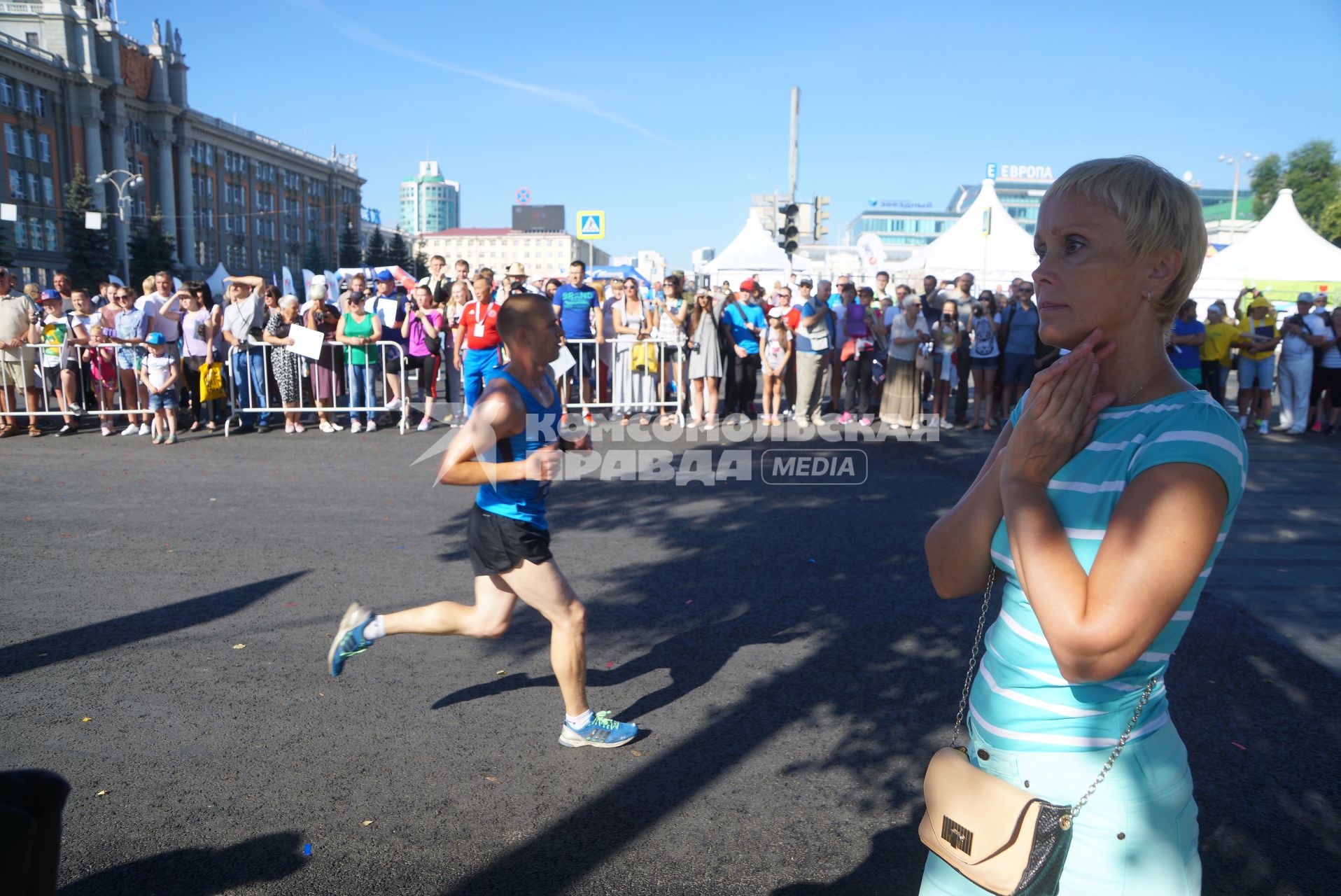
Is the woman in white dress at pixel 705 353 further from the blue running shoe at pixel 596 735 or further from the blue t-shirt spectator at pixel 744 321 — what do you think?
the blue running shoe at pixel 596 735

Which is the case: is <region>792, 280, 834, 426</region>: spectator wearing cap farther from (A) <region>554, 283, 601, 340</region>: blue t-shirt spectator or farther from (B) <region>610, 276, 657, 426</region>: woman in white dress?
(A) <region>554, 283, 601, 340</region>: blue t-shirt spectator

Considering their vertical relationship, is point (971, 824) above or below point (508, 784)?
above

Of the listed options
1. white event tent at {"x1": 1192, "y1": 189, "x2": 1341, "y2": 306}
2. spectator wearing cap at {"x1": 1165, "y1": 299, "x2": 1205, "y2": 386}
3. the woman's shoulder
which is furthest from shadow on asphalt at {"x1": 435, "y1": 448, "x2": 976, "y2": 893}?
white event tent at {"x1": 1192, "y1": 189, "x2": 1341, "y2": 306}

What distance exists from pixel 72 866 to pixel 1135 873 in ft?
11.0

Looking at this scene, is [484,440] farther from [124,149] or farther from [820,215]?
[124,149]

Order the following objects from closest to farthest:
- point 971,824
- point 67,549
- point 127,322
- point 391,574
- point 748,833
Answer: point 971,824 → point 748,833 → point 391,574 → point 67,549 → point 127,322

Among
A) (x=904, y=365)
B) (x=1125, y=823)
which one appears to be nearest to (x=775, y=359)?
(x=904, y=365)

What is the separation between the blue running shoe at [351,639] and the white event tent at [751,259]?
2349cm

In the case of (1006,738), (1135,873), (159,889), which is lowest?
(159,889)

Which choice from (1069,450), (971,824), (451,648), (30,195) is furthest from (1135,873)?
(30,195)

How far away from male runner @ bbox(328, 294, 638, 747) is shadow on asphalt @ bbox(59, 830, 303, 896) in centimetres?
117

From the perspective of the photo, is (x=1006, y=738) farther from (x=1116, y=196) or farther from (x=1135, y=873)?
(x=1116, y=196)

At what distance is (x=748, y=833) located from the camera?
3309 mm

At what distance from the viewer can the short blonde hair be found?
142 cm
